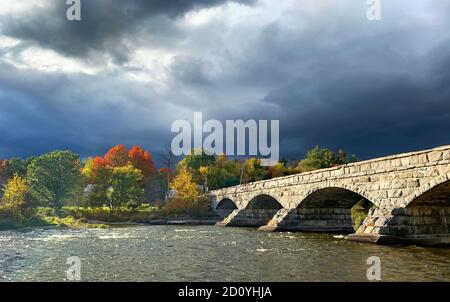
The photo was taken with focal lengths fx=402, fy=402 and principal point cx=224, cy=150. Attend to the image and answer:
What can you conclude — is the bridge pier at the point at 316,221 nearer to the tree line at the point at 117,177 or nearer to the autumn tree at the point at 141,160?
the tree line at the point at 117,177

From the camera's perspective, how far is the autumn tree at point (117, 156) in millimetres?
112250

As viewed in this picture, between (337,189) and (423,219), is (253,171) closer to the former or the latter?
(337,189)

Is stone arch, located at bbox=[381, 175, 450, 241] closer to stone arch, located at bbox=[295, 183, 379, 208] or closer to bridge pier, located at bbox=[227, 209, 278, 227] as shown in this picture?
stone arch, located at bbox=[295, 183, 379, 208]

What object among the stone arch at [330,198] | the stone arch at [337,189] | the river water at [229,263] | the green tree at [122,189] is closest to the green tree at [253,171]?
the green tree at [122,189]

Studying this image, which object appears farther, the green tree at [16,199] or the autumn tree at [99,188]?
the autumn tree at [99,188]

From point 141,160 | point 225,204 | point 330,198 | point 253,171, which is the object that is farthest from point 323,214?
point 141,160

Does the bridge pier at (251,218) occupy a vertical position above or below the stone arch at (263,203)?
below

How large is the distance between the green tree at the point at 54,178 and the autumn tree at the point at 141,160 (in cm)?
3601

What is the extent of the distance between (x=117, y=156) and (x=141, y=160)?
6.81m

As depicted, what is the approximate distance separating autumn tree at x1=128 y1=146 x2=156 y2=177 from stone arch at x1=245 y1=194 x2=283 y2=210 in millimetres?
59517

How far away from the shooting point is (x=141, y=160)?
380 ft

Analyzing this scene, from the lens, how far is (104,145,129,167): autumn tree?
368 feet

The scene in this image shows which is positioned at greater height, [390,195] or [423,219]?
[390,195]
